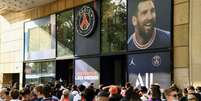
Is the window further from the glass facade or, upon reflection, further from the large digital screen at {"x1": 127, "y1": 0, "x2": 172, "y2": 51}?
the large digital screen at {"x1": 127, "y1": 0, "x2": 172, "y2": 51}

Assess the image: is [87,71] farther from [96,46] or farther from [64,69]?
[64,69]

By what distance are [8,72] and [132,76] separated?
1768 centimetres

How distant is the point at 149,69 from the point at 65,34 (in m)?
9.35

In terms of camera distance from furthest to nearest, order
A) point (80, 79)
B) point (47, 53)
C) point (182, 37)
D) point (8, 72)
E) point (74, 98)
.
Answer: point (8, 72)
point (47, 53)
point (80, 79)
point (182, 37)
point (74, 98)

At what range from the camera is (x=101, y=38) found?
81.8 feet

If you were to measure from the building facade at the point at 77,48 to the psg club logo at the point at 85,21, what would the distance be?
0.97 ft

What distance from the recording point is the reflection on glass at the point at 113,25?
75.7 feet

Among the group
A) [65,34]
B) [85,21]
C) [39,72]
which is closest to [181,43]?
[85,21]

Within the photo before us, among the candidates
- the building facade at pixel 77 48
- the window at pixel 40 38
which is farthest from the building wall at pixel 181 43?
the window at pixel 40 38

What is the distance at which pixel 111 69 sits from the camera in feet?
82.1

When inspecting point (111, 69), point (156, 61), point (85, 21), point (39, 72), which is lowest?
point (39, 72)

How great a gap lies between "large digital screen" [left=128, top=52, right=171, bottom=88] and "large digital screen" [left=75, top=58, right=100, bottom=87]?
10.6 ft

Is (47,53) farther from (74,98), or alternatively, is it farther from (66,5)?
(74,98)

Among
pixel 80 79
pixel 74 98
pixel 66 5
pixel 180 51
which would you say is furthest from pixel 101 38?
pixel 74 98
